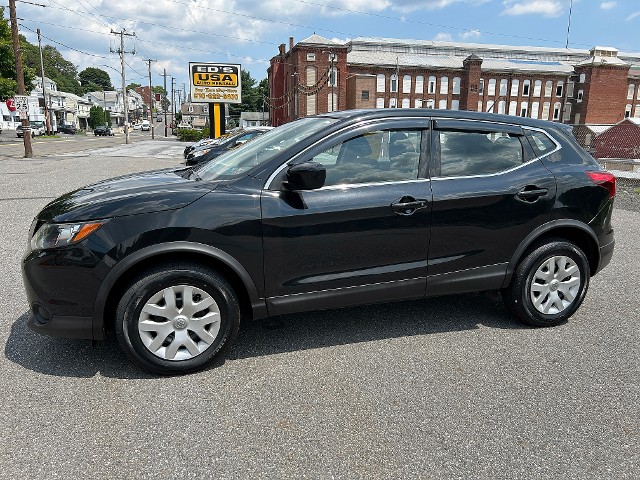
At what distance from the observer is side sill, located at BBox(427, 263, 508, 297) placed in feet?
12.4

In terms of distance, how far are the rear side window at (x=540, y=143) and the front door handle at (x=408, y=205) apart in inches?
47.0

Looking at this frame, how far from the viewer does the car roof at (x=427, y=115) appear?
12.1 ft

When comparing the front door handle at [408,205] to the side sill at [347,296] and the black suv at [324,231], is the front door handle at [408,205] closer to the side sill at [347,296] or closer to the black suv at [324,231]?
the black suv at [324,231]

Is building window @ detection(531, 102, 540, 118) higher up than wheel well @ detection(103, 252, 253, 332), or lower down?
higher up

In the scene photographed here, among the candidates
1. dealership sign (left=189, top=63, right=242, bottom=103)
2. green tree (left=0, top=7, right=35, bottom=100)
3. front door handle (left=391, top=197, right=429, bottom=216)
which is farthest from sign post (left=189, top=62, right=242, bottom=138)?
front door handle (left=391, top=197, right=429, bottom=216)

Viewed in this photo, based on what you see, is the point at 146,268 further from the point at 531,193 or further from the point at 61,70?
the point at 61,70

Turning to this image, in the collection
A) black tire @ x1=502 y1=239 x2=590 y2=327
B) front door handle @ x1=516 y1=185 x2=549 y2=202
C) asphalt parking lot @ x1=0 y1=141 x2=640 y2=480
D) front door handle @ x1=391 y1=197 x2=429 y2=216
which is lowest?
asphalt parking lot @ x1=0 y1=141 x2=640 y2=480

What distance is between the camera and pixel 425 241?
11.9 ft

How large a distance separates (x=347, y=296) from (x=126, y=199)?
1.62 meters

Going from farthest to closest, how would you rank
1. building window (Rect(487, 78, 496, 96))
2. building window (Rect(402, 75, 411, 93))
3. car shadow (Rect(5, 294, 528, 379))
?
building window (Rect(487, 78, 496, 96)) < building window (Rect(402, 75, 411, 93)) < car shadow (Rect(5, 294, 528, 379))

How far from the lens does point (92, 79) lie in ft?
508

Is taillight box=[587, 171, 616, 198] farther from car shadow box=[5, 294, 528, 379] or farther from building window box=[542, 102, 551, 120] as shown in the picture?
building window box=[542, 102, 551, 120]

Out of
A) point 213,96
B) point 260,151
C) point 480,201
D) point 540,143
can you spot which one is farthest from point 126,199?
point 213,96

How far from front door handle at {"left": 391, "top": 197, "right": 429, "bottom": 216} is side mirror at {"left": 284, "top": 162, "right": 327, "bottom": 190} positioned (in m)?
0.59
